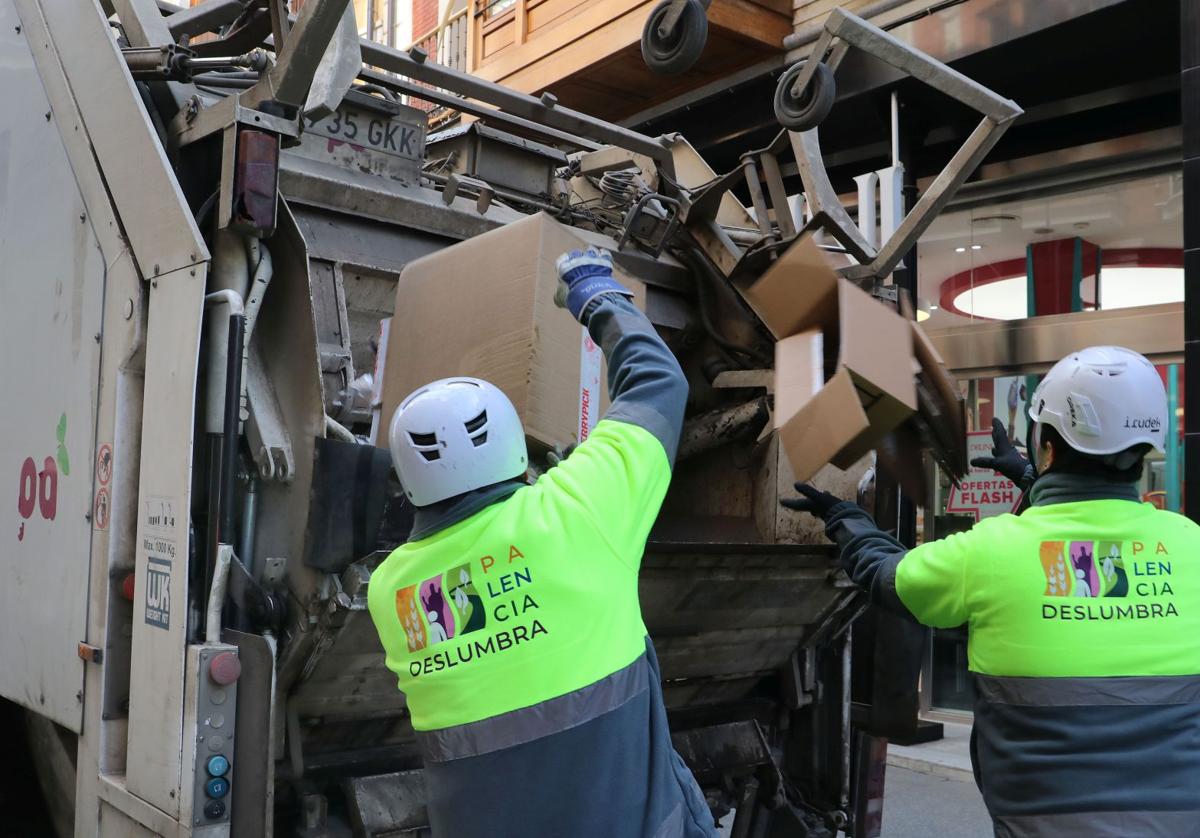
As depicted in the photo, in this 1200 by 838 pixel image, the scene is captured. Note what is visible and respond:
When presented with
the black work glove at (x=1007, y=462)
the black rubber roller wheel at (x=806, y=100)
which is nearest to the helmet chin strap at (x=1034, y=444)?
the black work glove at (x=1007, y=462)

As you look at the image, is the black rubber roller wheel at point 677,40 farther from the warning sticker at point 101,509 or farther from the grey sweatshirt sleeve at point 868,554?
the warning sticker at point 101,509

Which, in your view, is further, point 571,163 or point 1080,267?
point 1080,267

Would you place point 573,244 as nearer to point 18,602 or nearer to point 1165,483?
point 18,602

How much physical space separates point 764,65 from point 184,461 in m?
6.01

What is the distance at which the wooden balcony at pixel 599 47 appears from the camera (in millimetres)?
7391

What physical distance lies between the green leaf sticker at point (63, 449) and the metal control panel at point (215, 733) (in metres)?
0.65

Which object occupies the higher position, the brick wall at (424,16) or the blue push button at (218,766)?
the brick wall at (424,16)

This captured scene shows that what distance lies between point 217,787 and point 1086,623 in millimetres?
1596

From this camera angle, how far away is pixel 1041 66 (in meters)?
6.27

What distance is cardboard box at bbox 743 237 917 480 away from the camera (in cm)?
239

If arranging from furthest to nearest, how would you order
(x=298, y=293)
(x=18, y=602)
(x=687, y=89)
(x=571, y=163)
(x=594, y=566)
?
(x=687, y=89) < (x=571, y=163) < (x=18, y=602) < (x=298, y=293) < (x=594, y=566)

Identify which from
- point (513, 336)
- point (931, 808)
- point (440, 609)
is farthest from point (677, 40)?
point (931, 808)

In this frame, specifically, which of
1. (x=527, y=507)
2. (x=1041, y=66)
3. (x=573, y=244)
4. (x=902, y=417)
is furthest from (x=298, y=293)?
(x=1041, y=66)

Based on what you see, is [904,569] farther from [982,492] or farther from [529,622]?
[982,492]
